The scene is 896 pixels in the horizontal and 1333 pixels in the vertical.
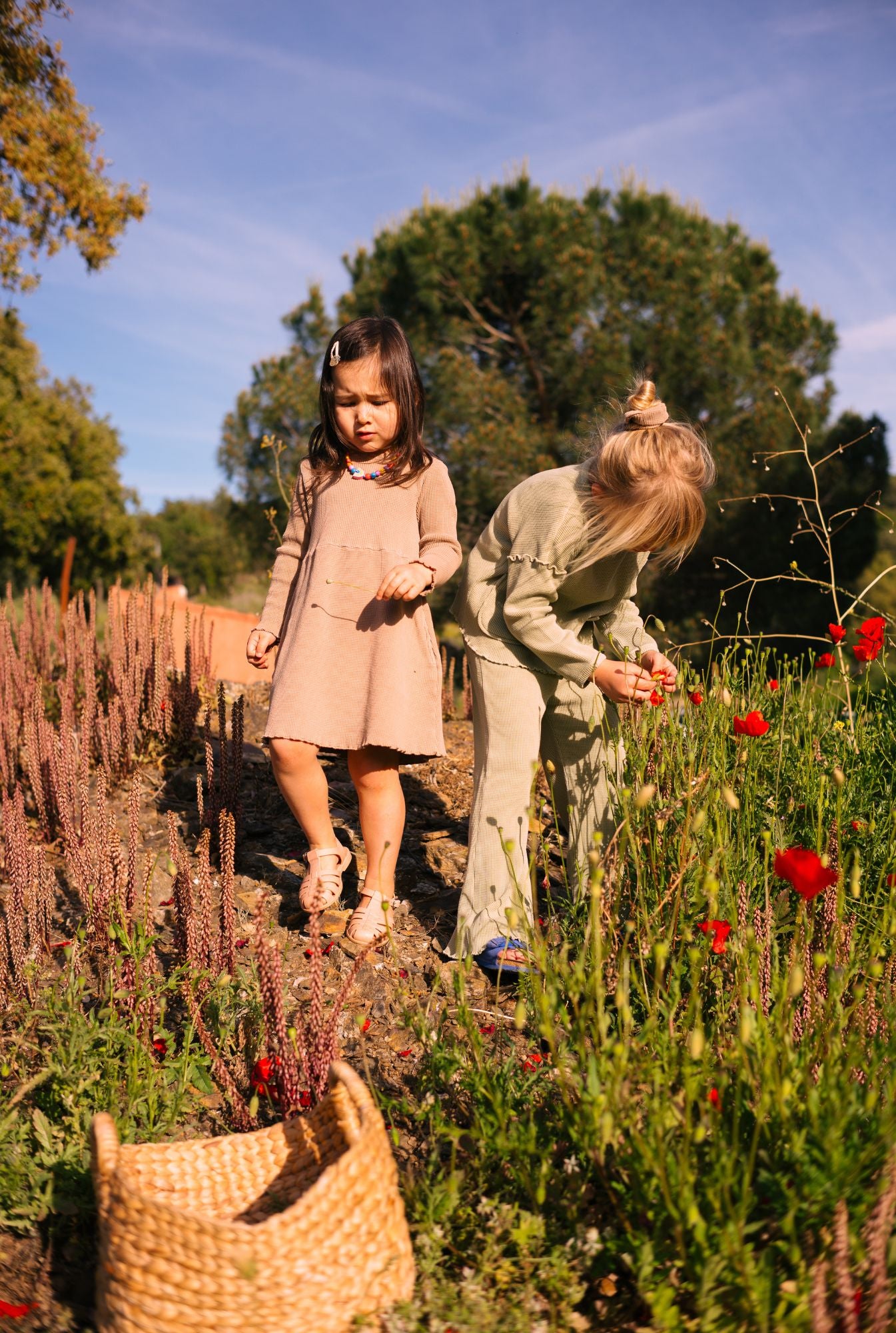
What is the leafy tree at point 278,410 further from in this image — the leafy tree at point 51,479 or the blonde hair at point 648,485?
the blonde hair at point 648,485

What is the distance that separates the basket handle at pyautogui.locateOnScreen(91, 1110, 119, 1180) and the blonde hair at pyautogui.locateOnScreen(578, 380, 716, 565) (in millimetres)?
1711

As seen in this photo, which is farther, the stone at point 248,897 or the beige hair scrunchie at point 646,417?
the stone at point 248,897

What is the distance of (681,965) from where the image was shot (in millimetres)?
2064

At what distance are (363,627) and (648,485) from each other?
0.86 meters

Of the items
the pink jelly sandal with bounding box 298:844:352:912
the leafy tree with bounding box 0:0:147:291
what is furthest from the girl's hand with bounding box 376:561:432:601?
the leafy tree with bounding box 0:0:147:291

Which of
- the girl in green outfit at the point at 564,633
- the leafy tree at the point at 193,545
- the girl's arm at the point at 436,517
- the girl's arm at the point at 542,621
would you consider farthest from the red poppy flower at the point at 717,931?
the leafy tree at the point at 193,545

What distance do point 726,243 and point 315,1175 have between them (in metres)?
15.5

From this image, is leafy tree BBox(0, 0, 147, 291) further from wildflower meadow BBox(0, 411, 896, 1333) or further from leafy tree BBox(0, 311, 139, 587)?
leafy tree BBox(0, 311, 139, 587)

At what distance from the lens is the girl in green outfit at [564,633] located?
2.53 meters

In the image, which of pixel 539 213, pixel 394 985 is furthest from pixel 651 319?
pixel 394 985

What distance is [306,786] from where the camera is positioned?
8.99ft

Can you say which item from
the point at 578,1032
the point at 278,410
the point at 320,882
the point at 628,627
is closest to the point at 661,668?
the point at 628,627

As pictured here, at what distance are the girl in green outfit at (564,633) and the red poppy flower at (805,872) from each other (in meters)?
0.88

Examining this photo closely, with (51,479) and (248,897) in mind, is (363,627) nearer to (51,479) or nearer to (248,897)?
(248,897)
